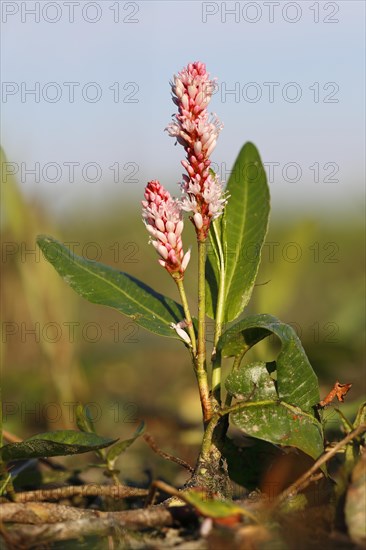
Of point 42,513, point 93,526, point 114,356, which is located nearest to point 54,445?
point 42,513

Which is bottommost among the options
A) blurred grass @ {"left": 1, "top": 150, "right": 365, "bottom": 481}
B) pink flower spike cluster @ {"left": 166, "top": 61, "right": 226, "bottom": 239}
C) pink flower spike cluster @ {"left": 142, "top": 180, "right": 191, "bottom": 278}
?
blurred grass @ {"left": 1, "top": 150, "right": 365, "bottom": 481}

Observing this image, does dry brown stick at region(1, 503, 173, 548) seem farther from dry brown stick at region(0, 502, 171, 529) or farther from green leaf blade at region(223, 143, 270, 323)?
green leaf blade at region(223, 143, 270, 323)

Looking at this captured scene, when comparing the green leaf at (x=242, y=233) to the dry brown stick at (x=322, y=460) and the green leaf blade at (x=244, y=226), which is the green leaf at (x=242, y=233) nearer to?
the green leaf blade at (x=244, y=226)

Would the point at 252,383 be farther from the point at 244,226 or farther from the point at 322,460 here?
the point at 244,226

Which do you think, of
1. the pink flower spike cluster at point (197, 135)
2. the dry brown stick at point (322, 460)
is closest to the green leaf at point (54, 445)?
the dry brown stick at point (322, 460)

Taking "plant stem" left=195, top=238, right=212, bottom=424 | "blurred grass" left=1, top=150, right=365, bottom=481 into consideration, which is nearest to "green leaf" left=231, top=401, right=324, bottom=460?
"plant stem" left=195, top=238, right=212, bottom=424

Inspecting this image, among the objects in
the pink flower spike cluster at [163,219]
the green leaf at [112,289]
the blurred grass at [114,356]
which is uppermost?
the pink flower spike cluster at [163,219]
